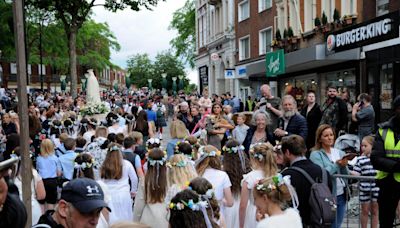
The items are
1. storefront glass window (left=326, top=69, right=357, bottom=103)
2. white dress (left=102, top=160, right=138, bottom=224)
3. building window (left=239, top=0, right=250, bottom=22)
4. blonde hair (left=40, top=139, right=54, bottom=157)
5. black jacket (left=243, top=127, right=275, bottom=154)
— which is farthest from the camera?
building window (left=239, top=0, right=250, bottom=22)

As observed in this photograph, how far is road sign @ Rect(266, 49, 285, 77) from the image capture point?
23000 mm

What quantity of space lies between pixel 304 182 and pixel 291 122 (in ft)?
11.4

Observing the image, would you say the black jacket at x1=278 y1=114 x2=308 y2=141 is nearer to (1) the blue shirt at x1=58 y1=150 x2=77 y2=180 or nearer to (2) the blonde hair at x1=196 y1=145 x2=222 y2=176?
(2) the blonde hair at x1=196 y1=145 x2=222 y2=176

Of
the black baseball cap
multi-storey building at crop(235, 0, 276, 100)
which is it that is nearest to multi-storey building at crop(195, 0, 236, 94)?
multi-storey building at crop(235, 0, 276, 100)

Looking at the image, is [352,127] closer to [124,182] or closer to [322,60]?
[124,182]

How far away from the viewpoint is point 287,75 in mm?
27250

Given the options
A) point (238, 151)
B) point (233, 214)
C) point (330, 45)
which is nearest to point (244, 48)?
point (330, 45)

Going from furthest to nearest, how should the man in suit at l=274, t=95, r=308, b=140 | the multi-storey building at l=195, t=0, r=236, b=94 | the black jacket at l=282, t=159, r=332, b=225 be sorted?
the multi-storey building at l=195, t=0, r=236, b=94
the man in suit at l=274, t=95, r=308, b=140
the black jacket at l=282, t=159, r=332, b=225

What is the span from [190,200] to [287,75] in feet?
79.9

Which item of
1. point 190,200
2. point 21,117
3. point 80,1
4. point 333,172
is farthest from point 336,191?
point 80,1

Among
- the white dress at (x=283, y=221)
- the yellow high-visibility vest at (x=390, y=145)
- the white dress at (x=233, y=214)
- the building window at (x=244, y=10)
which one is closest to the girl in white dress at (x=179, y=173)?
the white dress at (x=233, y=214)

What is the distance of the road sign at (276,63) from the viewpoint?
75.5 feet

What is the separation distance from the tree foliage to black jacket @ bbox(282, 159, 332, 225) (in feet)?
246

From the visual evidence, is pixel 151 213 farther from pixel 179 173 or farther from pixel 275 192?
pixel 275 192
